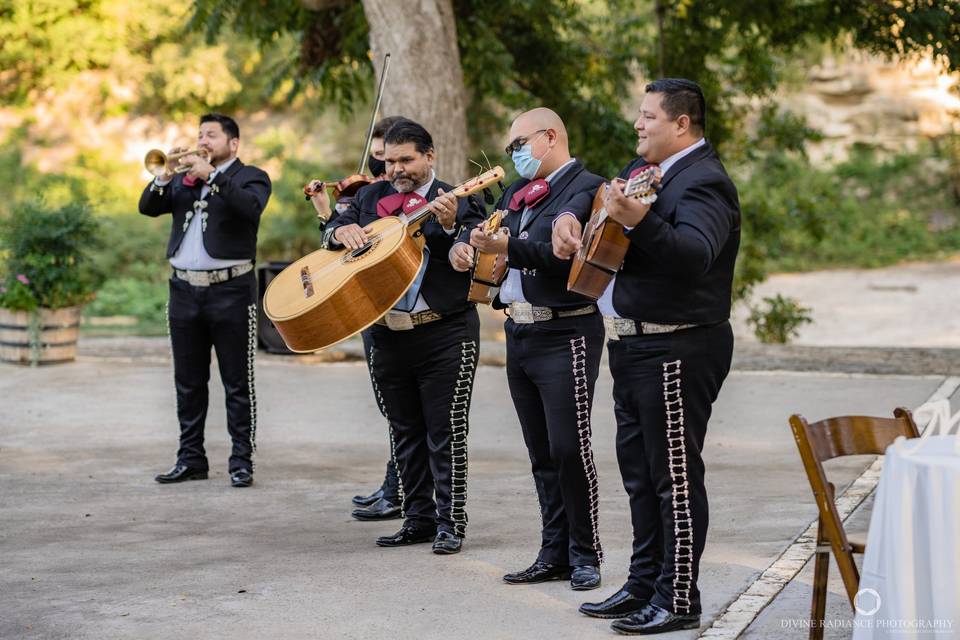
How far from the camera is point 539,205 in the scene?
550cm

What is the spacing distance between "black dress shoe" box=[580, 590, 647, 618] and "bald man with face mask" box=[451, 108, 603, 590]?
1.30 feet

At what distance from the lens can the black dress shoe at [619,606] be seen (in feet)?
16.9

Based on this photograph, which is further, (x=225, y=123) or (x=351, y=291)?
(x=225, y=123)

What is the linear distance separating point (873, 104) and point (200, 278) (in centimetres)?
2668

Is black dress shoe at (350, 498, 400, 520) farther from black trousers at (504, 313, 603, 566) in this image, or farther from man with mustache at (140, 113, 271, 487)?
black trousers at (504, 313, 603, 566)

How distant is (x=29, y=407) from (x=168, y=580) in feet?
18.8

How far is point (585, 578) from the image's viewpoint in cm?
559

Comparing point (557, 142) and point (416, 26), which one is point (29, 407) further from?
point (557, 142)

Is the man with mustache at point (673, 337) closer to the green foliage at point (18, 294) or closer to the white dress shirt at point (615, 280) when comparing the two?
the white dress shirt at point (615, 280)

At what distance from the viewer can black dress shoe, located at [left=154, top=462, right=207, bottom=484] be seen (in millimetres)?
8109

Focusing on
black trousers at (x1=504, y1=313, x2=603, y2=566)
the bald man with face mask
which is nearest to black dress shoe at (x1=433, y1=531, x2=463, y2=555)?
black trousers at (x1=504, y1=313, x2=603, y2=566)

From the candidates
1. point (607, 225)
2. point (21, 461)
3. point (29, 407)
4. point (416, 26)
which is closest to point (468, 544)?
point (607, 225)

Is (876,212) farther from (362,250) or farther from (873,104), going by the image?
(362,250)

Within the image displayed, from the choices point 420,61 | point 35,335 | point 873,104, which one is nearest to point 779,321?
point 420,61
